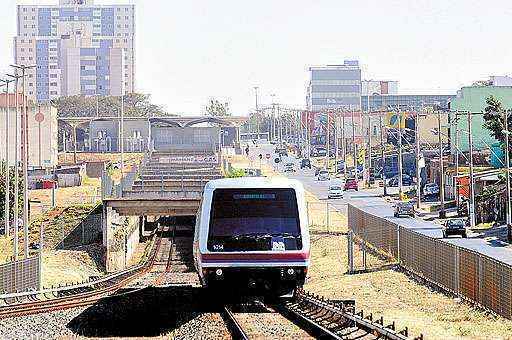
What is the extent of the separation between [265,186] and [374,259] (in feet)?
63.1

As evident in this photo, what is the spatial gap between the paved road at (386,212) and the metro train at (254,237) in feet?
30.4

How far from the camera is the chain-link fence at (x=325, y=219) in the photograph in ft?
200

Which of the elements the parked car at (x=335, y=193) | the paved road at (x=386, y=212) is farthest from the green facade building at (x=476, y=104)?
the parked car at (x=335, y=193)

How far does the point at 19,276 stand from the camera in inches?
1310

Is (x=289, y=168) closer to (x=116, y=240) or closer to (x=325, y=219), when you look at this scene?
(x=325, y=219)

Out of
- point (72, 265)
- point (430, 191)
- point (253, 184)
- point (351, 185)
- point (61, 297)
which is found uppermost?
point (253, 184)

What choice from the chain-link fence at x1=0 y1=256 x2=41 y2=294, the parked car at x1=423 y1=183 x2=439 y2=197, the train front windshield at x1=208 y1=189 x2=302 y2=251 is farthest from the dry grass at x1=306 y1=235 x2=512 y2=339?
the parked car at x1=423 y1=183 x2=439 y2=197

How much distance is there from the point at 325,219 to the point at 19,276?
121ft

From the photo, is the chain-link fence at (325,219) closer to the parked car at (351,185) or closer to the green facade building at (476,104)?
the parked car at (351,185)

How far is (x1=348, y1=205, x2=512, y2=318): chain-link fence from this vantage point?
2206 cm

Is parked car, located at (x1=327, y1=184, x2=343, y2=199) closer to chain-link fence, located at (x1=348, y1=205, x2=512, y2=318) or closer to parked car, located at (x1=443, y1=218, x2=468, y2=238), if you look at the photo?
parked car, located at (x1=443, y1=218, x2=468, y2=238)

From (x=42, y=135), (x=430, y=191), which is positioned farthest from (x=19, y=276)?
(x=42, y=135)

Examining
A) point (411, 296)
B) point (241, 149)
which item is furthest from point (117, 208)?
point (241, 149)

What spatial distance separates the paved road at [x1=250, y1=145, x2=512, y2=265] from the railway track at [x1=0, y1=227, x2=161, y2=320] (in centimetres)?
1082
